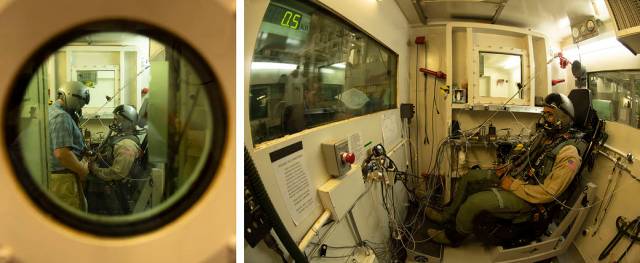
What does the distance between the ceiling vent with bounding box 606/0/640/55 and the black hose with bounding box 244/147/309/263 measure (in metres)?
0.68

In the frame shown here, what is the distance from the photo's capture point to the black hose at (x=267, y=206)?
40 centimetres

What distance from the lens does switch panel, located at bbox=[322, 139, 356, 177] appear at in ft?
1.97

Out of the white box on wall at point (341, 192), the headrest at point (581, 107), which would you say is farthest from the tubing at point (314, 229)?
the headrest at point (581, 107)

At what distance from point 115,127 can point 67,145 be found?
57 millimetres

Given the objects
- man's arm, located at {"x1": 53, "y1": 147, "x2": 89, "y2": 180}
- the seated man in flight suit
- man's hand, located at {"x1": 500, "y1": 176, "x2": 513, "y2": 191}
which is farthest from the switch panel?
man's arm, located at {"x1": 53, "y1": 147, "x2": 89, "y2": 180}

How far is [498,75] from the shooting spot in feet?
1.77

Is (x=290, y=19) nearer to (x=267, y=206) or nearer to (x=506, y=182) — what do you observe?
(x=267, y=206)

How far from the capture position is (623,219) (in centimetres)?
54

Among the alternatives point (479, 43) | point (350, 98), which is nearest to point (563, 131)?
point (479, 43)

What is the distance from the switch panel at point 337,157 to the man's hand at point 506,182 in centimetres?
28

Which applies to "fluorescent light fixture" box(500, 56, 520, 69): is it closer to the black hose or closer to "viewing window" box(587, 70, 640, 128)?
"viewing window" box(587, 70, 640, 128)

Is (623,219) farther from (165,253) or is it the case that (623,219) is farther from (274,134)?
(165,253)

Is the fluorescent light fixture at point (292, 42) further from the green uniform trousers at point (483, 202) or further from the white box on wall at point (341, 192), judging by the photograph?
the green uniform trousers at point (483, 202)

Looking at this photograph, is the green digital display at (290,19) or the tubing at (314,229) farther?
the green digital display at (290,19)
